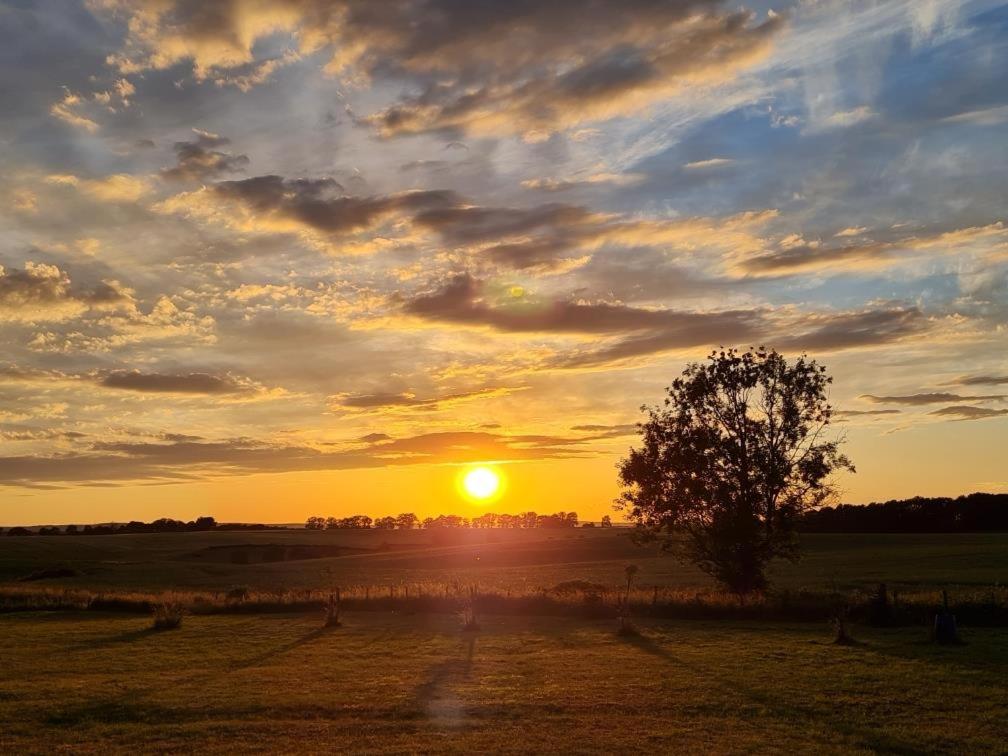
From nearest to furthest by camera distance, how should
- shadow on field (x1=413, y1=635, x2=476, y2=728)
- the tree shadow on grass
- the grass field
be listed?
shadow on field (x1=413, y1=635, x2=476, y2=728) < the tree shadow on grass < the grass field

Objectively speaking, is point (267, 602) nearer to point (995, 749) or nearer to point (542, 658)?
point (542, 658)

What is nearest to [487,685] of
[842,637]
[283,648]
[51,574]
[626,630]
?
[283,648]

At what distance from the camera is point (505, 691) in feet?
70.2

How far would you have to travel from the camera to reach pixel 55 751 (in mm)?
15781

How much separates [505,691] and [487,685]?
1.01m

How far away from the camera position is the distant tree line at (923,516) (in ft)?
444

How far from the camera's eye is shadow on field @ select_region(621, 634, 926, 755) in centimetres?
1608

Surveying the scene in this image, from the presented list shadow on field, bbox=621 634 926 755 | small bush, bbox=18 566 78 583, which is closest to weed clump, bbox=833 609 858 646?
shadow on field, bbox=621 634 926 755

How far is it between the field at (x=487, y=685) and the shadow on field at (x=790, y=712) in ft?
0.28

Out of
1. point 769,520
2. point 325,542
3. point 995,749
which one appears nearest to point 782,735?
point 995,749

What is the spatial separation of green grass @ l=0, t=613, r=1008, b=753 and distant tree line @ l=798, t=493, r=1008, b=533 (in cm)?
11304

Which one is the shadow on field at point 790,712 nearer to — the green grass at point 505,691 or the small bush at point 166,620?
the green grass at point 505,691

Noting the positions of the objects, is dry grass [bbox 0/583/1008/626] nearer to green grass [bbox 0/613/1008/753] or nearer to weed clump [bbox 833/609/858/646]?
green grass [bbox 0/613/1008/753]

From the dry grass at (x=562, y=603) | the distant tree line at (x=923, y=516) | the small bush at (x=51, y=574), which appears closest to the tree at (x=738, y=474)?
the dry grass at (x=562, y=603)
